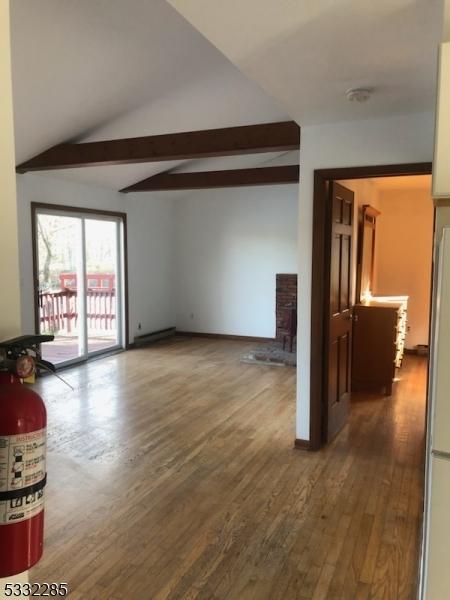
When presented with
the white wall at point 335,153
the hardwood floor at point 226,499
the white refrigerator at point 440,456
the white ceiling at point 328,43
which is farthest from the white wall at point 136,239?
the white refrigerator at point 440,456

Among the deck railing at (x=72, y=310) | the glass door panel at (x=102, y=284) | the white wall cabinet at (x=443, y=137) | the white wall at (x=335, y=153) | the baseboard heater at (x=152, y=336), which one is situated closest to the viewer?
the white wall cabinet at (x=443, y=137)

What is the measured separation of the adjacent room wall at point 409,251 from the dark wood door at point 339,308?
310 centimetres

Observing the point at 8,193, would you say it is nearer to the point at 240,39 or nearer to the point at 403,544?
the point at 240,39

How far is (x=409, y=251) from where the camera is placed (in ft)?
23.0

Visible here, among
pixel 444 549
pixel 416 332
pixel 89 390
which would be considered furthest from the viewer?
pixel 416 332

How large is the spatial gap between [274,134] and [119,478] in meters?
2.83

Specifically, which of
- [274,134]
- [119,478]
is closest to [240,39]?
[274,134]

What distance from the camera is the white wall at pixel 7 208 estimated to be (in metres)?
0.92

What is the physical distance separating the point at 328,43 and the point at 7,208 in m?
1.74

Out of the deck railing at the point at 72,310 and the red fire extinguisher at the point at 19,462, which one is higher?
the red fire extinguisher at the point at 19,462

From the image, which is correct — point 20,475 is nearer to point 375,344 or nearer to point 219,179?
point 375,344

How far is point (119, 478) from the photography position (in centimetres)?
317

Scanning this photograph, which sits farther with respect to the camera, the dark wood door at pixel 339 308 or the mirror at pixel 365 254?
the mirror at pixel 365 254

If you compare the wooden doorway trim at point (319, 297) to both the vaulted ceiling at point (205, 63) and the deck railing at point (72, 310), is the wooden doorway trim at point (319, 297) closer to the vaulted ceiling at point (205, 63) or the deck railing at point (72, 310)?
the vaulted ceiling at point (205, 63)
